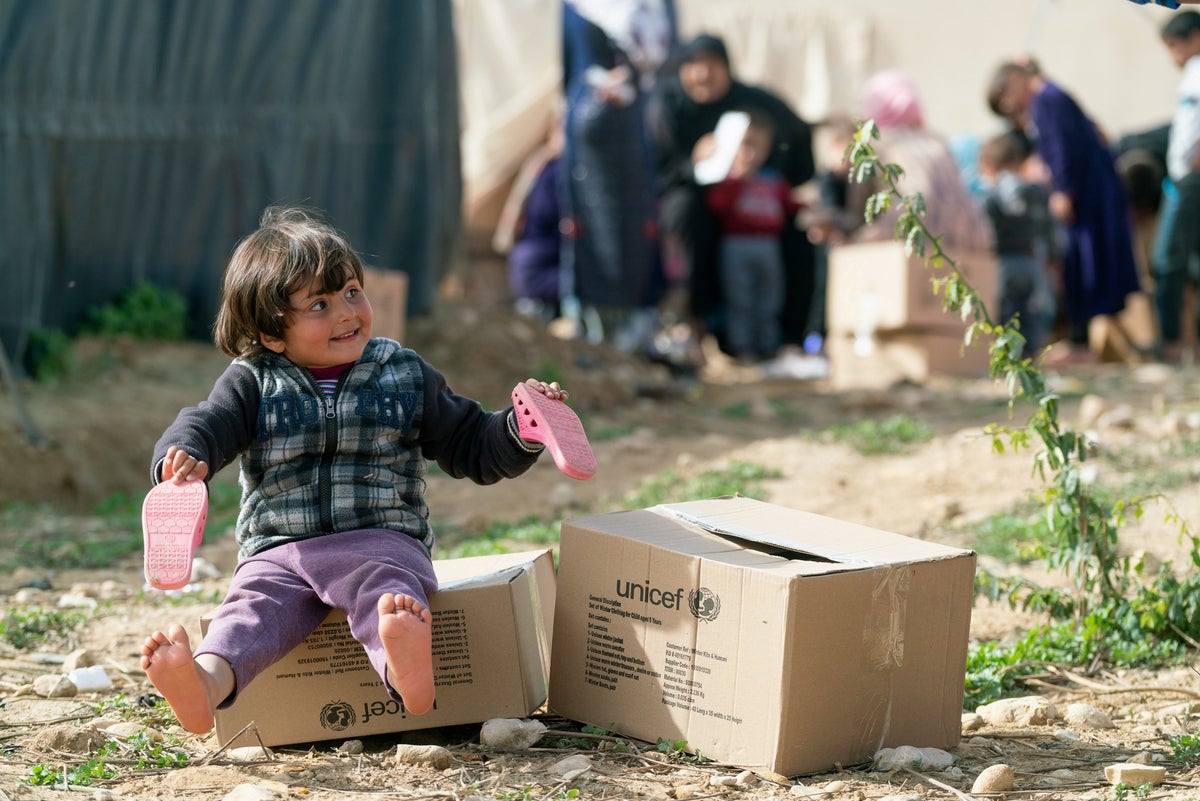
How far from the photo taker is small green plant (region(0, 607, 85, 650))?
340 cm

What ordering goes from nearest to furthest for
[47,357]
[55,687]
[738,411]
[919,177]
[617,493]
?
1. [55,687]
2. [617,493]
3. [47,357]
4. [738,411]
5. [919,177]

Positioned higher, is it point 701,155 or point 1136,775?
point 701,155

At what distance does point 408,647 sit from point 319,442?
514 mm

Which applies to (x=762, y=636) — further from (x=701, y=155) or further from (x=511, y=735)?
(x=701, y=155)

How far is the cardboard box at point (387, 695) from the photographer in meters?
2.67

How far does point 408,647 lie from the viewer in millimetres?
2389

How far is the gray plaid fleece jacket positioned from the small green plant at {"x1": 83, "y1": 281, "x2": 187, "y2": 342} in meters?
4.52

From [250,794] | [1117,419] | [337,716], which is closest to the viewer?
[250,794]

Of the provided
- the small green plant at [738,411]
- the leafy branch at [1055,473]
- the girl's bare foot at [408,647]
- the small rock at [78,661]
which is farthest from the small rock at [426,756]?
the small green plant at [738,411]

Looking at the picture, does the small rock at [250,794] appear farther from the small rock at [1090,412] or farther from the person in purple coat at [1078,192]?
the person in purple coat at [1078,192]

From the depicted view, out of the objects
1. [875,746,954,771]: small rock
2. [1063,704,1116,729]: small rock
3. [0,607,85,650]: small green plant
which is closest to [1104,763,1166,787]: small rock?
[875,746,954,771]: small rock

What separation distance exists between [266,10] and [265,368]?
539cm

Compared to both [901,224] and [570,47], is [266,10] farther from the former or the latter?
[901,224]

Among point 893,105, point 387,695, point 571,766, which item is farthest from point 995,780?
point 893,105
